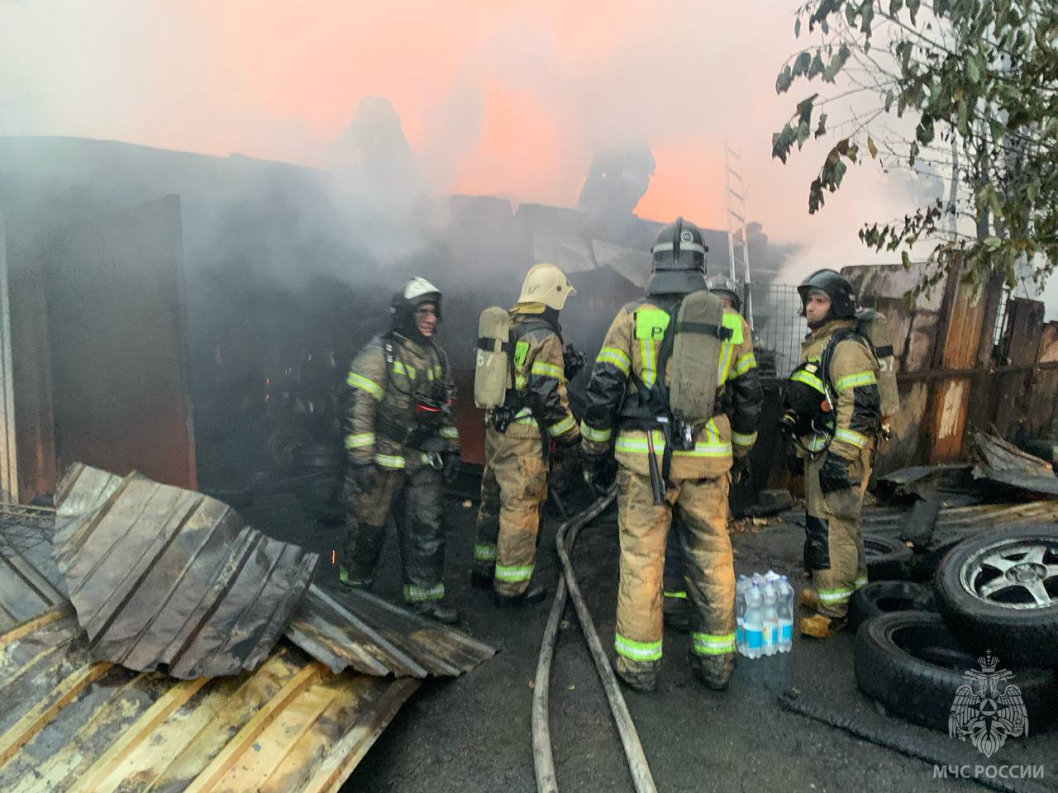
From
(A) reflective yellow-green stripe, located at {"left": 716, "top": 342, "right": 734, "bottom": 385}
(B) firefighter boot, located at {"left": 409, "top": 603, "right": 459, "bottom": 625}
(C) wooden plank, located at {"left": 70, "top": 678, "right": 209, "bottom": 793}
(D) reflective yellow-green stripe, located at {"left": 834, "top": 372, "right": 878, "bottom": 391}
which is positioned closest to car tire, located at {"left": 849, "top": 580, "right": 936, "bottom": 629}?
(D) reflective yellow-green stripe, located at {"left": 834, "top": 372, "right": 878, "bottom": 391}

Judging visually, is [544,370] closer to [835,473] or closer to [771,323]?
[835,473]

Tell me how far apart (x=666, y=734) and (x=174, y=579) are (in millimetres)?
2255

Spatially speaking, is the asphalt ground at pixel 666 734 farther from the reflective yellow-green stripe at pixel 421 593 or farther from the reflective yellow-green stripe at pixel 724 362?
the reflective yellow-green stripe at pixel 724 362

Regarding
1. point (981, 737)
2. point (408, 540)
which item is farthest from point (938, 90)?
point (408, 540)

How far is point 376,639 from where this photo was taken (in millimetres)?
3043

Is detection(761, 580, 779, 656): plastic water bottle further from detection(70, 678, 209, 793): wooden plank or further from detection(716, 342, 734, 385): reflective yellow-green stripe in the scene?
detection(70, 678, 209, 793): wooden plank

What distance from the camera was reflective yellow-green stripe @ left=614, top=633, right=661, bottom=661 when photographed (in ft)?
10.4

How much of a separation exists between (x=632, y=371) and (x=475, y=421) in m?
4.10

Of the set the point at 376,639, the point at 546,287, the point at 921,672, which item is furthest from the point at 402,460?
the point at 921,672

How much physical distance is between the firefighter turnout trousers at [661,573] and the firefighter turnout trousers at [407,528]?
1327 millimetres

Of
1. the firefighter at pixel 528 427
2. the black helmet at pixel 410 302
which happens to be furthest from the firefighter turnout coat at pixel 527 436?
the black helmet at pixel 410 302

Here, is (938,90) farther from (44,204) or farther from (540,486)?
(44,204)

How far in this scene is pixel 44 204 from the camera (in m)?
5.42

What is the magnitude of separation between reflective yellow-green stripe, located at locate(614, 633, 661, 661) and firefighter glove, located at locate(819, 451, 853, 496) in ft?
4.58
